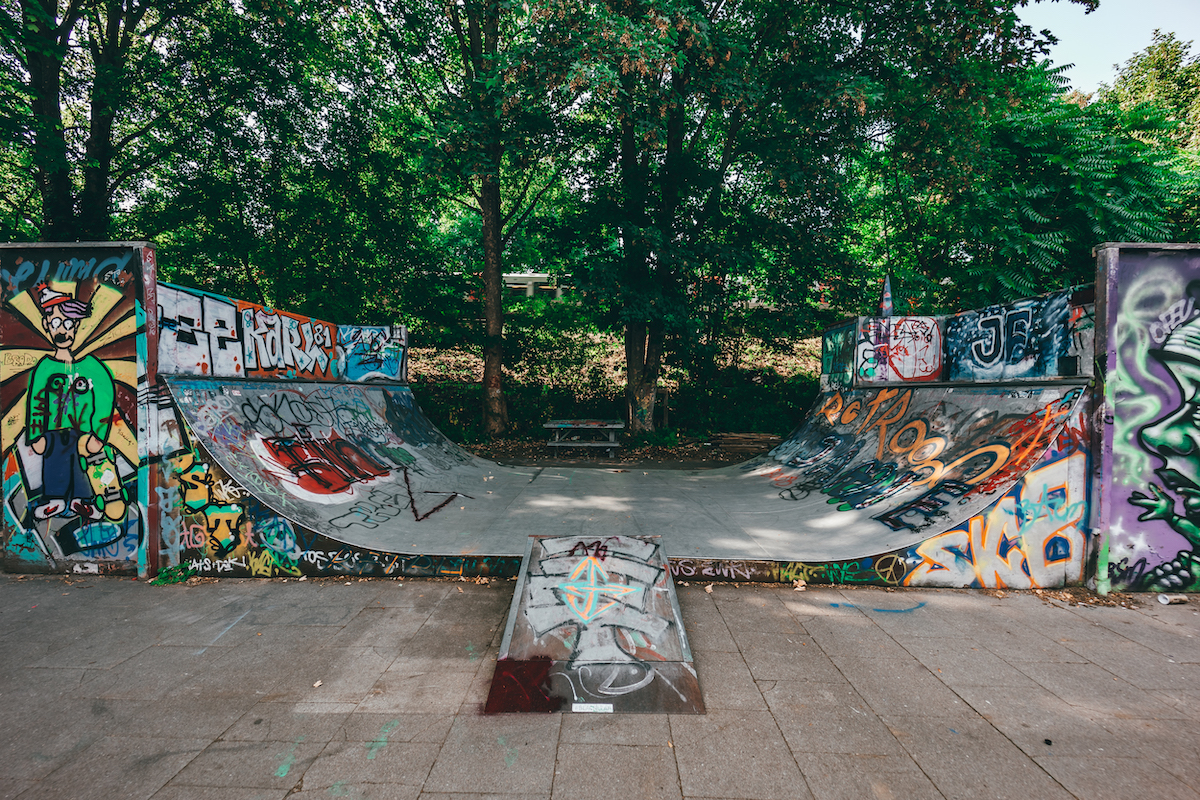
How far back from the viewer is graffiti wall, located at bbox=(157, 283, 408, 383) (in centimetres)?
523

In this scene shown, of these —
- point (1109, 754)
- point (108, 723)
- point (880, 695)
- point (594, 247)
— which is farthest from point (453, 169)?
point (1109, 754)

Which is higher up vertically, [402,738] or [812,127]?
[812,127]

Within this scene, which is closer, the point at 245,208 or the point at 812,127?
the point at 812,127

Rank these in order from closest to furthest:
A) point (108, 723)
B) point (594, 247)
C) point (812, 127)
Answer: point (108, 723)
point (812, 127)
point (594, 247)

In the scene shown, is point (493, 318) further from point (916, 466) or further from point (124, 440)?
point (916, 466)

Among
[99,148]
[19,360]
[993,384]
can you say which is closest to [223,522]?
[19,360]

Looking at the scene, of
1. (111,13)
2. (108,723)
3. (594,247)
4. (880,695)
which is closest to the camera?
(108,723)

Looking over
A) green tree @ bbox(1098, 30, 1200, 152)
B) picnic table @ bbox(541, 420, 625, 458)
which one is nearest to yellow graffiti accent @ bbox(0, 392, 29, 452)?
picnic table @ bbox(541, 420, 625, 458)

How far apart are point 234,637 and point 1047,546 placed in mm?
7158

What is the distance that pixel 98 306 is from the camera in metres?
4.89

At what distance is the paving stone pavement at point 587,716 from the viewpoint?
7.82 feet

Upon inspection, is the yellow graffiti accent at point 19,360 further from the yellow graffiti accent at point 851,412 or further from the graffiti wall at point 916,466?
the yellow graffiti accent at point 851,412

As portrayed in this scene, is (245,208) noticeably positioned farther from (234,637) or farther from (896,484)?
(896,484)

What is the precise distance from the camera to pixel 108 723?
2.78m
